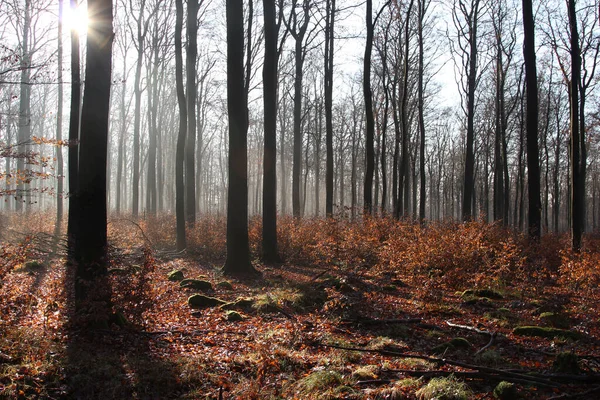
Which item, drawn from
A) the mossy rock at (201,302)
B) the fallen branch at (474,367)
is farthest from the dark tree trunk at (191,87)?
the fallen branch at (474,367)

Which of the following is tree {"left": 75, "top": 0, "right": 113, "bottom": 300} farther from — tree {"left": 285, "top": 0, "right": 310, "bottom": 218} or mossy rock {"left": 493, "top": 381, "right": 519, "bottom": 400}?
tree {"left": 285, "top": 0, "right": 310, "bottom": 218}

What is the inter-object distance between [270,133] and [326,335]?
7.73 m

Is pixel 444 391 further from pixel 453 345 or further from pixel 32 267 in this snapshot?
pixel 32 267

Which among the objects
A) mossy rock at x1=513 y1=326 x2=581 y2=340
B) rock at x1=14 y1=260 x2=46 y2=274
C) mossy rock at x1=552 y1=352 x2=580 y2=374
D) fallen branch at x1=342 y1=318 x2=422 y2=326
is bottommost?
fallen branch at x1=342 y1=318 x2=422 y2=326

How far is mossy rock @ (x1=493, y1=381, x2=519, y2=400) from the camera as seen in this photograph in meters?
3.96

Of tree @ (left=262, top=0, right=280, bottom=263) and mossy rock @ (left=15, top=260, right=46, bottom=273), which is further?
tree @ (left=262, top=0, right=280, bottom=263)

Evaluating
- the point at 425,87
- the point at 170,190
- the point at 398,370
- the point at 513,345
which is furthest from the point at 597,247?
the point at 170,190

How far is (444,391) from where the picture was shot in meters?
3.97

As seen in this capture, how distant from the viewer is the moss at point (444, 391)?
391 cm

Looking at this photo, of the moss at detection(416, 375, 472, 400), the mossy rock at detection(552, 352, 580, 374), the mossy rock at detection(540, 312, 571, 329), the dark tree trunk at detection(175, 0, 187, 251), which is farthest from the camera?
the dark tree trunk at detection(175, 0, 187, 251)

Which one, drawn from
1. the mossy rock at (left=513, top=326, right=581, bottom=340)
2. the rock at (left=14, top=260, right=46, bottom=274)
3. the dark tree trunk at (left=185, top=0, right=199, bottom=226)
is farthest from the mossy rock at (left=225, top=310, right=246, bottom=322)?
the dark tree trunk at (left=185, top=0, right=199, bottom=226)

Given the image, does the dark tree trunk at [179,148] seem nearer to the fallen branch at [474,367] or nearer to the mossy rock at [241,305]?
the mossy rock at [241,305]

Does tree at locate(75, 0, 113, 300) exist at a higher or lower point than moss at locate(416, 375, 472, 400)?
higher

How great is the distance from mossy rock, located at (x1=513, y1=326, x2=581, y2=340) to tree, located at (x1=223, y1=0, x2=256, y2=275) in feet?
21.6
